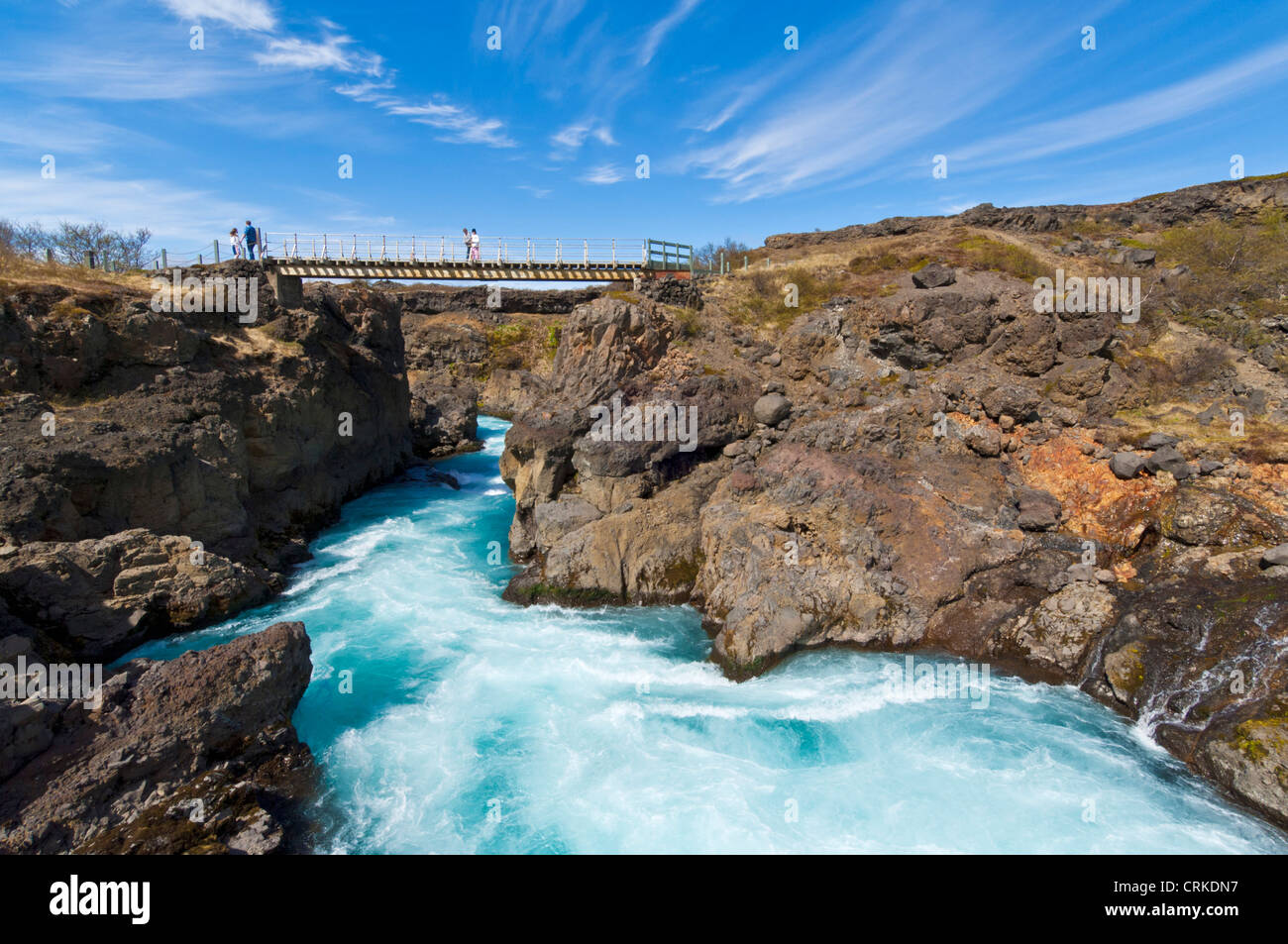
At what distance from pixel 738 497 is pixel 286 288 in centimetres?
2150

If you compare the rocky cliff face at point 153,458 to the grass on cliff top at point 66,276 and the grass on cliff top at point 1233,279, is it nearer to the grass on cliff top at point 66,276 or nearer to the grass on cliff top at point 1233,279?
the grass on cliff top at point 66,276

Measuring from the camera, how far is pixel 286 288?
26453 mm

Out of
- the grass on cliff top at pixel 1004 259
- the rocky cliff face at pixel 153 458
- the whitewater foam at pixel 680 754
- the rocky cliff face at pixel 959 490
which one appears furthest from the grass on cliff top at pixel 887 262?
the rocky cliff face at pixel 153 458

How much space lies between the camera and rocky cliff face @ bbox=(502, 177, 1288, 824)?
12648mm

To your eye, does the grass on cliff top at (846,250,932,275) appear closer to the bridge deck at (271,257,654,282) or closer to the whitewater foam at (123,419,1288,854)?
the bridge deck at (271,257,654,282)

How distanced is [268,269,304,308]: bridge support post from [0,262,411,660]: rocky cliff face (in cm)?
42

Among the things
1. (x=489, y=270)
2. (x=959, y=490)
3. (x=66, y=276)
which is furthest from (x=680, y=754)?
(x=66, y=276)

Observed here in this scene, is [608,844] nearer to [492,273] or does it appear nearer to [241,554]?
[241,554]

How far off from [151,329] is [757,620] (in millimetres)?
20991

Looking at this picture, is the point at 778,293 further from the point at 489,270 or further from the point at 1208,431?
the point at 1208,431

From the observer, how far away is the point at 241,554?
19062 millimetres

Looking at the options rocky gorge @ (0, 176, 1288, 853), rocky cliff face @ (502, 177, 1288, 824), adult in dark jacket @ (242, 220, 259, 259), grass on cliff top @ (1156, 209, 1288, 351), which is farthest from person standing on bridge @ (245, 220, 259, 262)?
grass on cliff top @ (1156, 209, 1288, 351)
